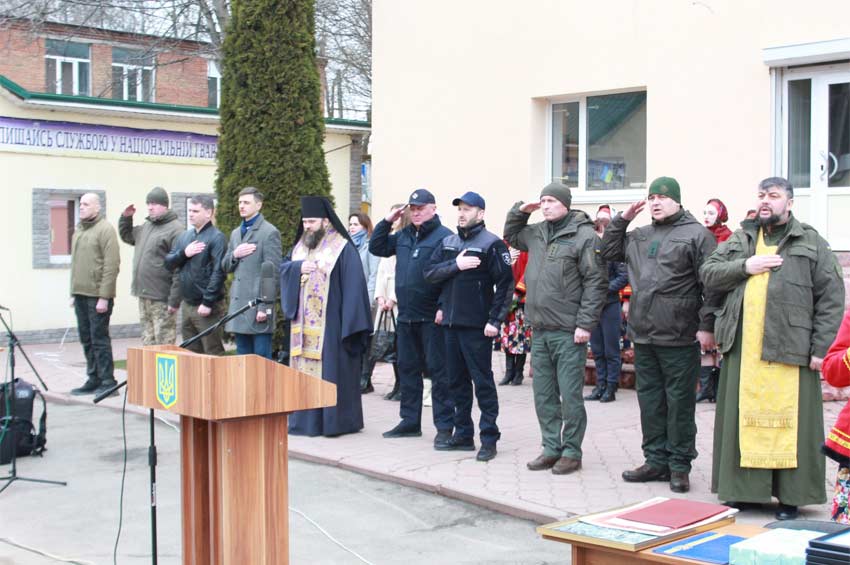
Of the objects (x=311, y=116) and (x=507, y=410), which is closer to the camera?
(x=507, y=410)

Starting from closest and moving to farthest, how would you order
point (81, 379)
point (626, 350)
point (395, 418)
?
point (395, 418) → point (626, 350) → point (81, 379)

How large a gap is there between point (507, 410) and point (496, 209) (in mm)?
4316

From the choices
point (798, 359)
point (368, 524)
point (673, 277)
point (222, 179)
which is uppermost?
point (222, 179)

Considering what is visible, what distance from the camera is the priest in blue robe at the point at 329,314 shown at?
9.42 meters

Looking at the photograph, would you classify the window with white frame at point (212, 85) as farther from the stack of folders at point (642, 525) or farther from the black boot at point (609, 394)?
the stack of folders at point (642, 525)

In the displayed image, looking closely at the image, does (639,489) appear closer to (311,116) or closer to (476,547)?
(476,547)

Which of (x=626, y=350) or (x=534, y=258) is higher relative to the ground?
(x=534, y=258)

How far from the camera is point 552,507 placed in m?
6.80

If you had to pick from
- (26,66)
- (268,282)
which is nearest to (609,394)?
(268,282)

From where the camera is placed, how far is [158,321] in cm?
1134

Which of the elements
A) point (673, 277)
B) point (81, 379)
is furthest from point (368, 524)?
point (81, 379)

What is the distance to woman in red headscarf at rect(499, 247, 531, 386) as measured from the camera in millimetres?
12039

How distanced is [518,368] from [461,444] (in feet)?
12.4

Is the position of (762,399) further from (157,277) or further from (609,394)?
(157,277)
